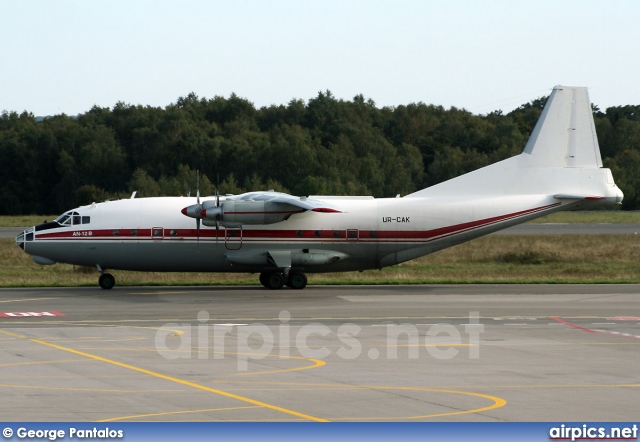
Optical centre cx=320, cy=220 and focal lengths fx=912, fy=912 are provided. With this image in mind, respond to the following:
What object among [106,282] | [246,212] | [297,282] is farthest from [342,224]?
[106,282]

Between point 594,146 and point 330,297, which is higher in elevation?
point 594,146

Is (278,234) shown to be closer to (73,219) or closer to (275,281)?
(275,281)

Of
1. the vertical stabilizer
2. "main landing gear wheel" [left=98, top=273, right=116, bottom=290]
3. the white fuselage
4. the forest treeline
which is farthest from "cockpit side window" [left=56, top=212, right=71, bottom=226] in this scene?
the forest treeline

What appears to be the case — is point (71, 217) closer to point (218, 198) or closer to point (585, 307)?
point (218, 198)

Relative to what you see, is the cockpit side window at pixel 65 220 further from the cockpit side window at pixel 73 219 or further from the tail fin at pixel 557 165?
the tail fin at pixel 557 165

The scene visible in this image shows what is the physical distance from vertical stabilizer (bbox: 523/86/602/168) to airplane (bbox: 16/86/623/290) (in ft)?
0.13

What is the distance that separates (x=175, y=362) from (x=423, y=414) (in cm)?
656

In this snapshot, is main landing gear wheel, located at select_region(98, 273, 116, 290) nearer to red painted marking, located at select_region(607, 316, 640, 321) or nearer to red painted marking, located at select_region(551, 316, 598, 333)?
red painted marking, located at select_region(551, 316, 598, 333)

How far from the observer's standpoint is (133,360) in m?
18.7

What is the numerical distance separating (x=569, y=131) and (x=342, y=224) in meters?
9.99

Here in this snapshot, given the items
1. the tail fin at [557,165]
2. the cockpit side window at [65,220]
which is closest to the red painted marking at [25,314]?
the cockpit side window at [65,220]

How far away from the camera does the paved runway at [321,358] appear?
13.9 metres

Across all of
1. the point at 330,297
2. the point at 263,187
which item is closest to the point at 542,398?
the point at 330,297

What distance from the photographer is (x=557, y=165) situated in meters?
37.0
